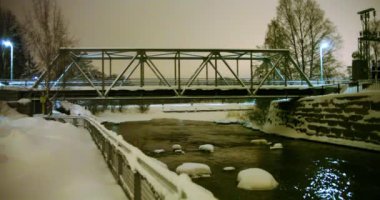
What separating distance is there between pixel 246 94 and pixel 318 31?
59.1 feet

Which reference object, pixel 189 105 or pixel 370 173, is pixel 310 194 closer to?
pixel 370 173

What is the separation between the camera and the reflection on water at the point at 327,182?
1648 centimetres

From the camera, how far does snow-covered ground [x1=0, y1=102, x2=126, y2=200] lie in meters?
10.2

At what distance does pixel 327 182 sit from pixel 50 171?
38.9 ft

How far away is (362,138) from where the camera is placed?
31484 mm

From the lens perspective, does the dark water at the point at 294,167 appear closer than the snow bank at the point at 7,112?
Yes

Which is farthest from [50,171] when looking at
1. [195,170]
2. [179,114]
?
[179,114]

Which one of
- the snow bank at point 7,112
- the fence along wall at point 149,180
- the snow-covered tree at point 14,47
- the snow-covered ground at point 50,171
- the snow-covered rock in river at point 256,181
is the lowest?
the snow-covered rock in river at point 256,181

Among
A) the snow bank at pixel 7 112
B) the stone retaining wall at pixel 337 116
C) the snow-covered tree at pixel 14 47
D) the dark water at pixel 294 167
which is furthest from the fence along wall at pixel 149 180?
the snow-covered tree at pixel 14 47

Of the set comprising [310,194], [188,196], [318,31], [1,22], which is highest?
[1,22]

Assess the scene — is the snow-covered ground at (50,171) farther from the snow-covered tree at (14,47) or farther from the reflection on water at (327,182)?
the snow-covered tree at (14,47)

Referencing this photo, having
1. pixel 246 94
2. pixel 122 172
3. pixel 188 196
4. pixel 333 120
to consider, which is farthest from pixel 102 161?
pixel 246 94

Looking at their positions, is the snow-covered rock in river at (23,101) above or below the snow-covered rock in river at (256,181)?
above

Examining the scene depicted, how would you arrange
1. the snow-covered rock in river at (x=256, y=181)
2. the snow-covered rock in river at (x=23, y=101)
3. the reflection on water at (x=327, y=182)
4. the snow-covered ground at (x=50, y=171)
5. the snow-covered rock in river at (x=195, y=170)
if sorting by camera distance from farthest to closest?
the snow-covered rock in river at (x=23, y=101), the snow-covered rock in river at (x=195, y=170), the snow-covered rock in river at (x=256, y=181), the reflection on water at (x=327, y=182), the snow-covered ground at (x=50, y=171)
